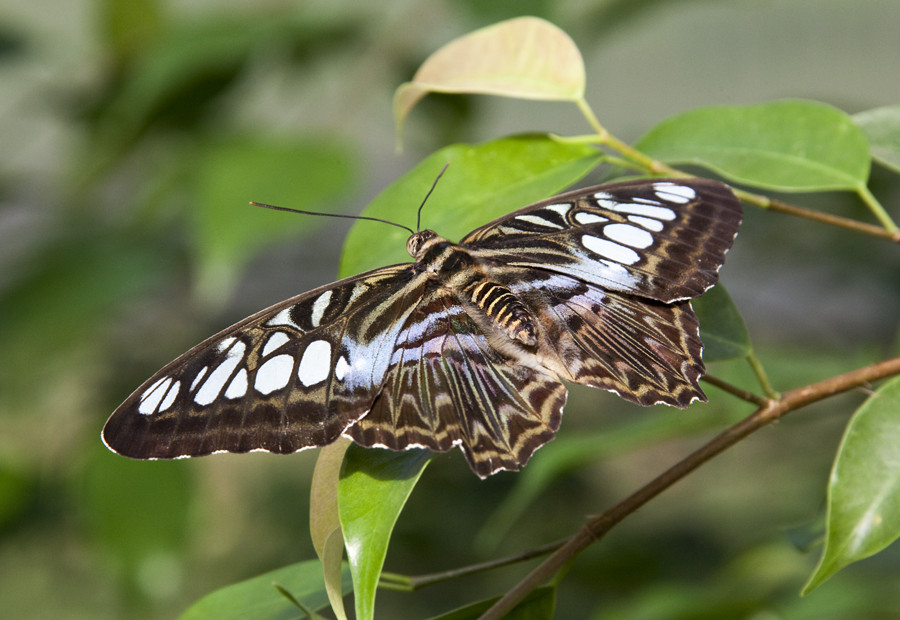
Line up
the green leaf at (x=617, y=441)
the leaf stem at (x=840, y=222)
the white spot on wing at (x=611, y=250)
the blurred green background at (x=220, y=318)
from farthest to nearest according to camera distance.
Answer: the blurred green background at (x=220, y=318)
the green leaf at (x=617, y=441)
the white spot on wing at (x=611, y=250)
the leaf stem at (x=840, y=222)

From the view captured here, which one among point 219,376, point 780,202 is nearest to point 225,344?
point 219,376

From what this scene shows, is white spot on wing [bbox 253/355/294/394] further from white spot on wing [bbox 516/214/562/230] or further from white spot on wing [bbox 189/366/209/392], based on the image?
white spot on wing [bbox 516/214/562/230]

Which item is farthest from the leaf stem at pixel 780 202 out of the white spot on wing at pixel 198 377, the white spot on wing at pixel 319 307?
the white spot on wing at pixel 198 377

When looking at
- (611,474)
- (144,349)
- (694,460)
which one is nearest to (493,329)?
(694,460)

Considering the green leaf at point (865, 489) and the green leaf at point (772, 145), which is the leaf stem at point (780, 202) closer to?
the green leaf at point (772, 145)

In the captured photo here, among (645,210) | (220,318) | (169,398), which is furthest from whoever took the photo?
(220,318)

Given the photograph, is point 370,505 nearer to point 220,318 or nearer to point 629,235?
point 629,235
